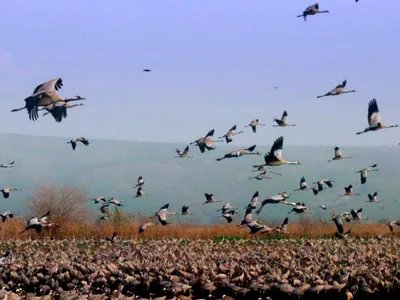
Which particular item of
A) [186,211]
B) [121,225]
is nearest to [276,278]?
[186,211]

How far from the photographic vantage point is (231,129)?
26922mm

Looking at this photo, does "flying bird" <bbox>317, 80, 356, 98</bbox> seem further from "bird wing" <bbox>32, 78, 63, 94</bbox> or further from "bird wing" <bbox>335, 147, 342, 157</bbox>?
"bird wing" <bbox>32, 78, 63, 94</bbox>

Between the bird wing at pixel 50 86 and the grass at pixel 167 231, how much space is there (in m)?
19.0

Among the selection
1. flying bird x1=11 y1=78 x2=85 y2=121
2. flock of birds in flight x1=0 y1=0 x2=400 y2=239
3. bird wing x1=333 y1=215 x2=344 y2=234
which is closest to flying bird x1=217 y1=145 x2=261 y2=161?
flock of birds in flight x1=0 y1=0 x2=400 y2=239

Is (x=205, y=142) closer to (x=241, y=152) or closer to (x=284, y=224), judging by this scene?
(x=241, y=152)

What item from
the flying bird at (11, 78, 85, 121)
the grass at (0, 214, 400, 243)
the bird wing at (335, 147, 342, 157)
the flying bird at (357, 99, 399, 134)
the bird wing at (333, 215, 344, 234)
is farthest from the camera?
the grass at (0, 214, 400, 243)

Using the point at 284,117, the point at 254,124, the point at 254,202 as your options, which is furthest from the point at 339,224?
the point at 284,117

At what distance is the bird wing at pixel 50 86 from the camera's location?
48.6 ft

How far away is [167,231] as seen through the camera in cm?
3519

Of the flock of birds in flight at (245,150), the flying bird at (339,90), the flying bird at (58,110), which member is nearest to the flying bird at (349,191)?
the flock of birds in flight at (245,150)

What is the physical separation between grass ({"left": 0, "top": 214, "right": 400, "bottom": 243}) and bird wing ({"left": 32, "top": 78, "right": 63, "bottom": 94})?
1904 cm

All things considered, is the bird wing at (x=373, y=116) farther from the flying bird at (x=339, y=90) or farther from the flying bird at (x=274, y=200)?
the flying bird at (x=274, y=200)

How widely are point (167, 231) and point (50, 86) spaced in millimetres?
20866

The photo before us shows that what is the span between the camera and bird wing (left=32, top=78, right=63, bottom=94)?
1483 centimetres
